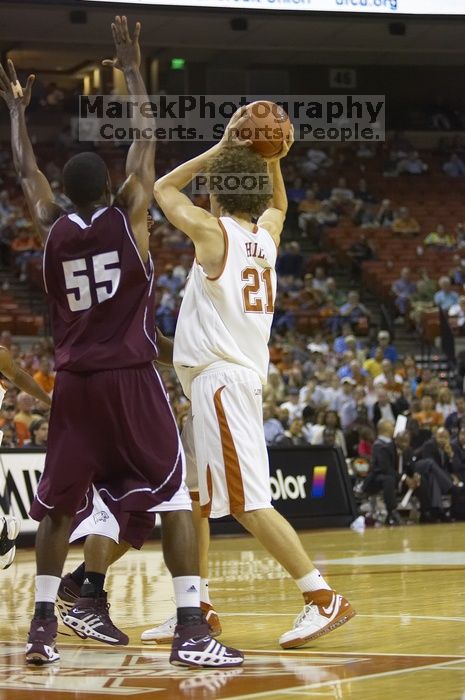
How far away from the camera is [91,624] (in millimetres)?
6066

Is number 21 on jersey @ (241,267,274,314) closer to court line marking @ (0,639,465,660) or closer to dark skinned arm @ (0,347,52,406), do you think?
dark skinned arm @ (0,347,52,406)

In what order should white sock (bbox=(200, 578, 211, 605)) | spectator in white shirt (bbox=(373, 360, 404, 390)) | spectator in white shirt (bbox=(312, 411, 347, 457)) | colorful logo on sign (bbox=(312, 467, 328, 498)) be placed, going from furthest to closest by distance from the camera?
spectator in white shirt (bbox=(373, 360, 404, 390)) < spectator in white shirt (bbox=(312, 411, 347, 457)) < colorful logo on sign (bbox=(312, 467, 328, 498)) < white sock (bbox=(200, 578, 211, 605))

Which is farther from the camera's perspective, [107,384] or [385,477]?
[385,477]

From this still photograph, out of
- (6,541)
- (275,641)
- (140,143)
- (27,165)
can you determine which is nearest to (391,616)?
(275,641)

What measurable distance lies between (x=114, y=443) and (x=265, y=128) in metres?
1.80

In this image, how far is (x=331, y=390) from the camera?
784 inches

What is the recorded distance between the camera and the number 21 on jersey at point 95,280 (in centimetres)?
560

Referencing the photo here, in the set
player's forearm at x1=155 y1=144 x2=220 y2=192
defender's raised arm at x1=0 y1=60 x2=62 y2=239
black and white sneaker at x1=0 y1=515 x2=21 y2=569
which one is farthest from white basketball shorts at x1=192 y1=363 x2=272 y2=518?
black and white sneaker at x1=0 y1=515 x2=21 y2=569

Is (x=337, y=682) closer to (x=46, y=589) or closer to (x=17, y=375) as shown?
(x=46, y=589)

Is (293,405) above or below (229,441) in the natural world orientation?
below

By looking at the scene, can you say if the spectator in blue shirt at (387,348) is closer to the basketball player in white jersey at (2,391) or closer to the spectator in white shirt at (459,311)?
the spectator in white shirt at (459,311)

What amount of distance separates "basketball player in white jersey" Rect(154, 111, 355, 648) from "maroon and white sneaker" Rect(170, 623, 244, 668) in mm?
617

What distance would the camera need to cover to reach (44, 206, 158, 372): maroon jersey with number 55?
5594mm

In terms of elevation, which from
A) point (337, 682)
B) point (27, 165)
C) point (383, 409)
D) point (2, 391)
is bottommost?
point (337, 682)
